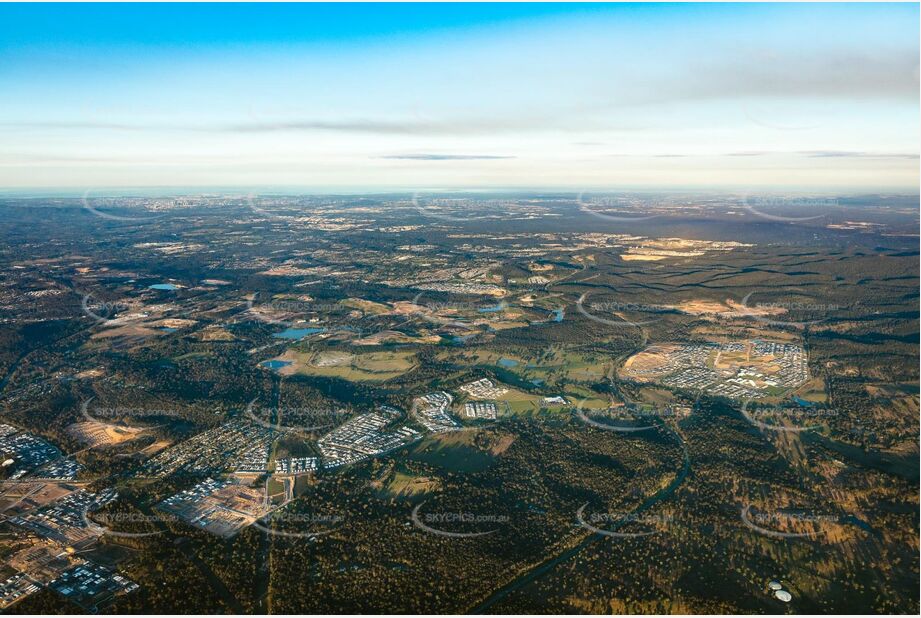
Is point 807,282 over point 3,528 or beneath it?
over

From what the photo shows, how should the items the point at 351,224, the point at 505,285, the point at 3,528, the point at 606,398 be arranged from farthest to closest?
the point at 351,224, the point at 505,285, the point at 606,398, the point at 3,528

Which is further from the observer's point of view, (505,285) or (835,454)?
(505,285)

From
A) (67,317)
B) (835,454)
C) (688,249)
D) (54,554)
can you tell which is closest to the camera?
(54,554)

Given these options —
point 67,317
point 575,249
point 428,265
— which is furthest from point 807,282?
point 67,317

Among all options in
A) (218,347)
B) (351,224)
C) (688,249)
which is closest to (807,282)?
(688,249)

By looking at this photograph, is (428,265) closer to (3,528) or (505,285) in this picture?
(505,285)

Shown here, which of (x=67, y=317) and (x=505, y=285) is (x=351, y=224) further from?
(x=67, y=317)
